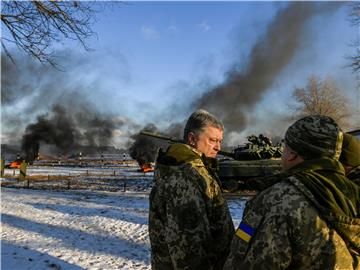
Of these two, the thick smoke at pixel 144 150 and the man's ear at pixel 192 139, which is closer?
the man's ear at pixel 192 139

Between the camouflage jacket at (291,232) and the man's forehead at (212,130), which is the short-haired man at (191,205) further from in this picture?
the camouflage jacket at (291,232)

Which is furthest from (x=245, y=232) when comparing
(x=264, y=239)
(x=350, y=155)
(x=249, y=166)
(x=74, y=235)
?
(x=249, y=166)

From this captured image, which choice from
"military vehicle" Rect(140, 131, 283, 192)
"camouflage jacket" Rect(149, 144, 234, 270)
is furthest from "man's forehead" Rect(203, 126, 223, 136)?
"military vehicle" Rect(140, 131, 283, 192)

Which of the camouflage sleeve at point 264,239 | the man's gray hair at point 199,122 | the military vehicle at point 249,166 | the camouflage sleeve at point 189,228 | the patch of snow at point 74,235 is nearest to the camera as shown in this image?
the camouflage sleeve at point 264,239

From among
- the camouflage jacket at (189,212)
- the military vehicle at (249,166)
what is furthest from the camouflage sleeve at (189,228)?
the military vehicle at (249,166)

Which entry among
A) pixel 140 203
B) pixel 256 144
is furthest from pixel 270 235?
pixel 256 144

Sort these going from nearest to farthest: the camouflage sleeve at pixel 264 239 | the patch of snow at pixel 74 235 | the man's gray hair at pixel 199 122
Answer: the camouflage sleeve at pixel 264 239 → the man's gray hair at pixel 199 122 → the patch of snow at pixel 74 235

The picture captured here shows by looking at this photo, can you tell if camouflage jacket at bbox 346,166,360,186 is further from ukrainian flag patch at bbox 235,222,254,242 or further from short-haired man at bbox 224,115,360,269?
ukrainian flag patch at bbox 235,222,254,242

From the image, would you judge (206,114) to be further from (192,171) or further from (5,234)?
(5,234)

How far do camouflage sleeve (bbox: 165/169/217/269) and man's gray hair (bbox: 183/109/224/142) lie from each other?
34 cm

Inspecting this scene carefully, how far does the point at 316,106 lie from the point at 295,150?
131ft

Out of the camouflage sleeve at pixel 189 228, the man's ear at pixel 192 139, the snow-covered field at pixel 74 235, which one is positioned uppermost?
the man's ear at pixel 192 139

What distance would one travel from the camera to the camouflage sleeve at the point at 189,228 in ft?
7.63

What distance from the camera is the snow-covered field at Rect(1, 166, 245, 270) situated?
21.1 feet
